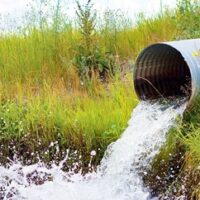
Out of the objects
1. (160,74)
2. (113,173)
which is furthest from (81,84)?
(113,173)

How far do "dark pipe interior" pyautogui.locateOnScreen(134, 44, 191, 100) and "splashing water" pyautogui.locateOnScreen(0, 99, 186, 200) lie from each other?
35 centimetres

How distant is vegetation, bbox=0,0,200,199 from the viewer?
18.9ft

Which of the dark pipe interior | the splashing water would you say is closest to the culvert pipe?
the dark pipe interior

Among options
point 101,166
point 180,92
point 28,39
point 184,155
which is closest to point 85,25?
point 28,39

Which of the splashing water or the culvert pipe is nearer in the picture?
the splashing water

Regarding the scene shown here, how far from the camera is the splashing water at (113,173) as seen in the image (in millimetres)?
5137

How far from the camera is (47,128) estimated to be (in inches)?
242

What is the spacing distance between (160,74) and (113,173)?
133 cm

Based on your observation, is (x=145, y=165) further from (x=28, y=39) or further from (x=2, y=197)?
(x=28, y=39)

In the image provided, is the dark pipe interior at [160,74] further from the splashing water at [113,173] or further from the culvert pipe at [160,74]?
the splashing water at [113,173]

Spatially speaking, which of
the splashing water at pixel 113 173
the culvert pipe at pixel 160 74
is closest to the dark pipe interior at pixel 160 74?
the culvert pipe at pixel 160 74

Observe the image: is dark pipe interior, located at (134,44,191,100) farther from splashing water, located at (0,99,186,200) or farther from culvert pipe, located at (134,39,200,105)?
splashing water, located at (0,99,186,200)

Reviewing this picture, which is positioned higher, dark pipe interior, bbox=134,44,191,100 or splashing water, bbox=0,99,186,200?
dark pipe interior, bbox=134,44,191,100

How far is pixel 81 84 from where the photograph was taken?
7344 millimetres
